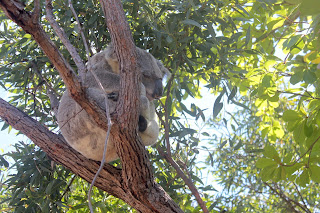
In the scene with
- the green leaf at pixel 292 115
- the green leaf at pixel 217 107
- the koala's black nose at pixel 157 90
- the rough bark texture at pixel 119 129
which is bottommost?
the rough bark texture at pixel 119 129

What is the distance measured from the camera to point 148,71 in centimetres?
279

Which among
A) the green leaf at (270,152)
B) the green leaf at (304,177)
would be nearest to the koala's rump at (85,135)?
the green leaf at (270,152)

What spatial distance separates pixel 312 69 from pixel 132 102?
→ 117cm

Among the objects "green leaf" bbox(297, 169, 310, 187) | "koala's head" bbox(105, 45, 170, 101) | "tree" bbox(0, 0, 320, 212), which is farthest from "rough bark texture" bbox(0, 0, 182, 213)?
"green leaf" bbox(297, 169, 310, 187)

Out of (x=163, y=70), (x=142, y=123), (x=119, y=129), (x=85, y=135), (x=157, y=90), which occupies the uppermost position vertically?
(x=163, y=70)

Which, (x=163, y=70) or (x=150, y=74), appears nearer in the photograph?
(x=150, y=74)

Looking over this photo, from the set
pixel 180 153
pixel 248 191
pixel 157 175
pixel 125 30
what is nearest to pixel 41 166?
pixel 157 175

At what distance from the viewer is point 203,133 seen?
10.1 feet

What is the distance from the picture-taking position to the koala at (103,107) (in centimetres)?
242

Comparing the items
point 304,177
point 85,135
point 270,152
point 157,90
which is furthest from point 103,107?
point 304,177

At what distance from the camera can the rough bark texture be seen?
68.2 inches

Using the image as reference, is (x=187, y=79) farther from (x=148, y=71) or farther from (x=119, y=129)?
(x=119, y=129)

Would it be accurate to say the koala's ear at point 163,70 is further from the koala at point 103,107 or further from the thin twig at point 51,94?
the thin twig at point 51,94

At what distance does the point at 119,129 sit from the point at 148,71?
92 cm
